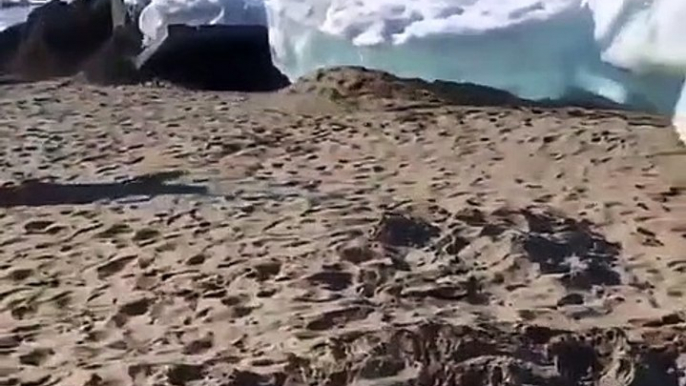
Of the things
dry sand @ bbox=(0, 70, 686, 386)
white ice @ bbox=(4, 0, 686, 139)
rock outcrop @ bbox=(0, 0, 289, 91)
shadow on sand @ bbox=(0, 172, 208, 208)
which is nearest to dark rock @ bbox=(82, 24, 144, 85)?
rock outcrop @ bbox=(0, 0, 289, 91)

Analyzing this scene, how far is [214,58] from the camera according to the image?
13.1ft

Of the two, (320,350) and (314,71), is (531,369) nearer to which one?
(320,350)

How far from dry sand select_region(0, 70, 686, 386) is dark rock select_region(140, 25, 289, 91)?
783 millimetres

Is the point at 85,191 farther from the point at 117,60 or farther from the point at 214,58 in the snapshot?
the point at 117,60

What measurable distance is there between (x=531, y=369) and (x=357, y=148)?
4.36 feet

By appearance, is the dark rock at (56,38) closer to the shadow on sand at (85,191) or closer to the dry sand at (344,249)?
the dry sand at (344,249)

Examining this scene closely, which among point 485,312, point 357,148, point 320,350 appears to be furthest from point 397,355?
point 357,148

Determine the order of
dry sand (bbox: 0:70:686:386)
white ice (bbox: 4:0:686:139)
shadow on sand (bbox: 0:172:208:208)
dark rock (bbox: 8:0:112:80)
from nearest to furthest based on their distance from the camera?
dry sand (bbox: 0:70:686:386)
shadow on sand (bbox: 0:172:208:208)
white ice (bbox: 4:0:686:139)
dark rock (bbox: 8:0:112:80)

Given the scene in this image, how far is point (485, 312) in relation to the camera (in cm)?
169

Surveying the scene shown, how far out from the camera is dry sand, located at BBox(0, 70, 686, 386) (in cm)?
150

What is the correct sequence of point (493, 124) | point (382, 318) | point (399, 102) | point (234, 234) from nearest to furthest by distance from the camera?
point (382, 318)
point (234, 234)
point (493, 124)
point (399, 102)

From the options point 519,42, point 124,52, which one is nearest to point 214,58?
point 124,52

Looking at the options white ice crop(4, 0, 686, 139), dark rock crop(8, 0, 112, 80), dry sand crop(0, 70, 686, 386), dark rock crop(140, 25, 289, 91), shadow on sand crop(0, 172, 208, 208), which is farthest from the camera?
dark rock crop(8, 0, 112, 80)

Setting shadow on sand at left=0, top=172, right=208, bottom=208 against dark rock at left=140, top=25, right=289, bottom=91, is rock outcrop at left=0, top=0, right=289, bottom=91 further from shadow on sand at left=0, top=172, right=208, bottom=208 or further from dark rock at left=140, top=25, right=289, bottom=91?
shadow on sand at left=0, top=172, right=208, bottom=208
